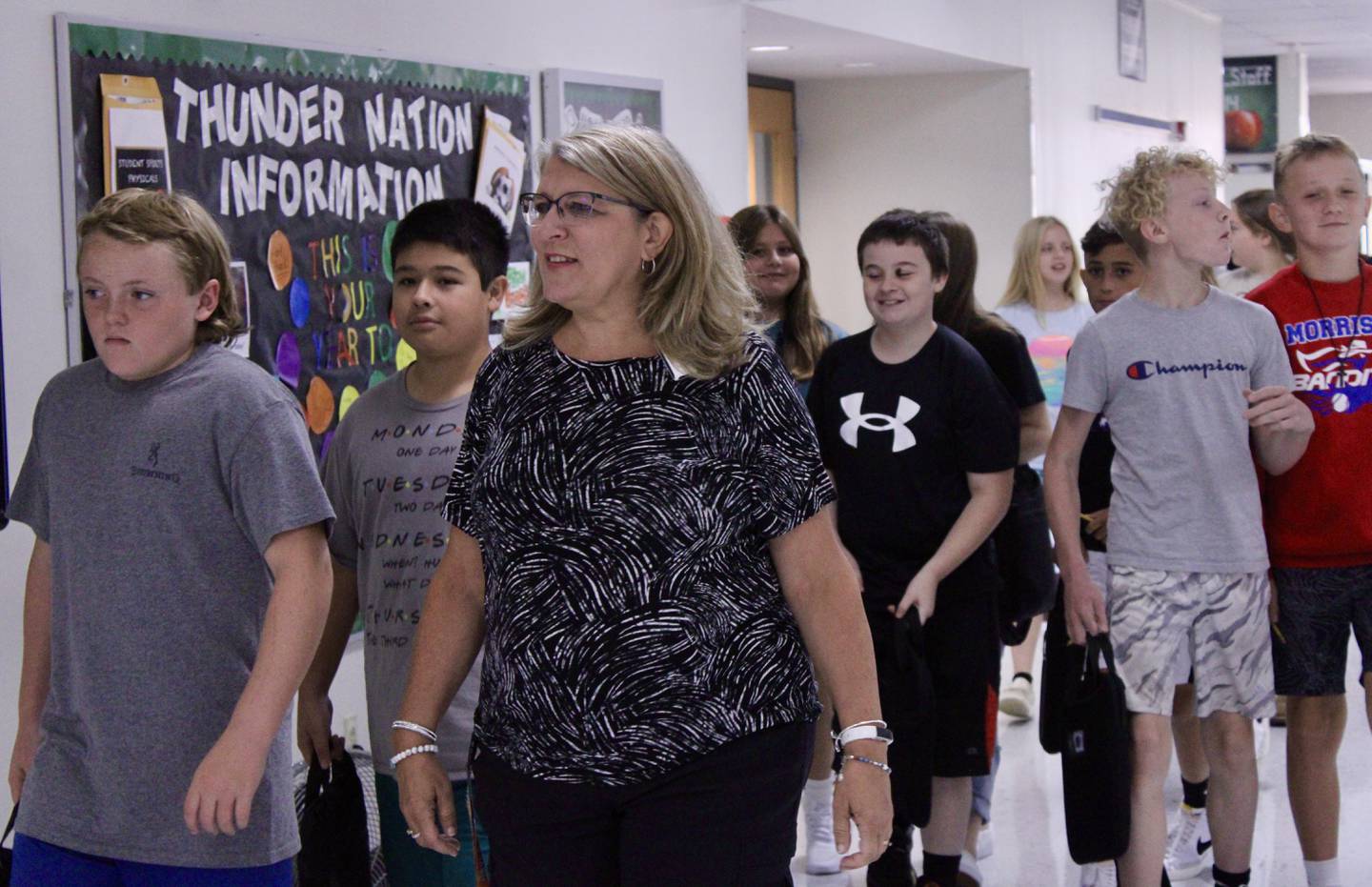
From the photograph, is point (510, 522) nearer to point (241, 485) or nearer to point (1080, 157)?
point (241, 485)

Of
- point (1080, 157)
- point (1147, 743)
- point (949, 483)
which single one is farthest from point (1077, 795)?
point (1080, 157)

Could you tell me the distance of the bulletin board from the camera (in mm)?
3273

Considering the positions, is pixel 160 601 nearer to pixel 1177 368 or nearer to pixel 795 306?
pixel 1177 368

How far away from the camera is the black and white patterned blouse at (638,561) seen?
1.84m

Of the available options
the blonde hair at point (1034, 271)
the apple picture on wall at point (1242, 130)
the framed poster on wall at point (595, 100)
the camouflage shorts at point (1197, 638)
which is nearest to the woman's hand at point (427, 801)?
the camouflage shorts at point (1197, 638)

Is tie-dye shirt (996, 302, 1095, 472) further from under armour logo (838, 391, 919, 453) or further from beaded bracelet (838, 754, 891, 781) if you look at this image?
beaded bracelet (838, 754, 891, 781)

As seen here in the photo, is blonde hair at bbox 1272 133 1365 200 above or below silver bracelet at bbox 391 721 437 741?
above

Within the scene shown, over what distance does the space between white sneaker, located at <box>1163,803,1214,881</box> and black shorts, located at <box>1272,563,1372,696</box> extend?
64 cm

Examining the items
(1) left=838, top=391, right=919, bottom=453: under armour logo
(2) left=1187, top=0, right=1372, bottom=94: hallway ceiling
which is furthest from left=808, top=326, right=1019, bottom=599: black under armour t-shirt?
(2) left=1187, top=0, right=1372, bottom=94: hallway ceiling

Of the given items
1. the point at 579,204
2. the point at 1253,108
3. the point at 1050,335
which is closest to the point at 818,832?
the point at 579,204

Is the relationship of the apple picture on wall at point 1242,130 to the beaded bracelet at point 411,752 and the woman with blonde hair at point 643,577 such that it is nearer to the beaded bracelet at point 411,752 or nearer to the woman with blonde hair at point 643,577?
the woman with blonde hair at point 643,577

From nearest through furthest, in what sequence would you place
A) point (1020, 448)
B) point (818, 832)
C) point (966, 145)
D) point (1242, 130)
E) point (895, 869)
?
point (895, 869) → point (1020, 448) → point (818, 832) → point (966, 145) → point (1242, 130)

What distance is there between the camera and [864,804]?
1915 mm

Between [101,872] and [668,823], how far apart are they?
79cm
